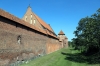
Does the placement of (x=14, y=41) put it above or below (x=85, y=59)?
above

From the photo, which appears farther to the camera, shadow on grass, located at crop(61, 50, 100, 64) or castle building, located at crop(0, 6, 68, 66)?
shadow on grass, located at crop(61, 50, 100, 64)

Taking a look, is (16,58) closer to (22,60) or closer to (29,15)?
(22,60)

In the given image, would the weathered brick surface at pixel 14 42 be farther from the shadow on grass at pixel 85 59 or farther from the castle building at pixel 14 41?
the shadow on grass at pixel 85 59

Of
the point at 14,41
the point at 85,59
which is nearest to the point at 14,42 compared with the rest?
the point at 14,41

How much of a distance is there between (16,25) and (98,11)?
11.9 metres

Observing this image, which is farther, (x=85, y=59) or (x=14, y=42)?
(x=85, y=59)

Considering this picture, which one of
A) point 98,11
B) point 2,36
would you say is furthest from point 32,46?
point 98,11

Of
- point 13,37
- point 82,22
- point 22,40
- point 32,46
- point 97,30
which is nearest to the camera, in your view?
point 13,37

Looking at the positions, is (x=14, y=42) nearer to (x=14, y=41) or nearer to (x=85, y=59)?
(x=14, y=41)

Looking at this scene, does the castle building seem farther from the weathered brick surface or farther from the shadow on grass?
the shadow on grass

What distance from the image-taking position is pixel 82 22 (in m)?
39.2

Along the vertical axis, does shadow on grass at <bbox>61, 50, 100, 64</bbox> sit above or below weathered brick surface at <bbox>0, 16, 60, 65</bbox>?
below

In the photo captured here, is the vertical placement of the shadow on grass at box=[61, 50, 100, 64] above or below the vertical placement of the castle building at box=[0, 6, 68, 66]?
below

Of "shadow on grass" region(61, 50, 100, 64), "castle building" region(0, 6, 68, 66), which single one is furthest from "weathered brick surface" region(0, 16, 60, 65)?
"shadow on grass" region(61, 50, 100, 64)
